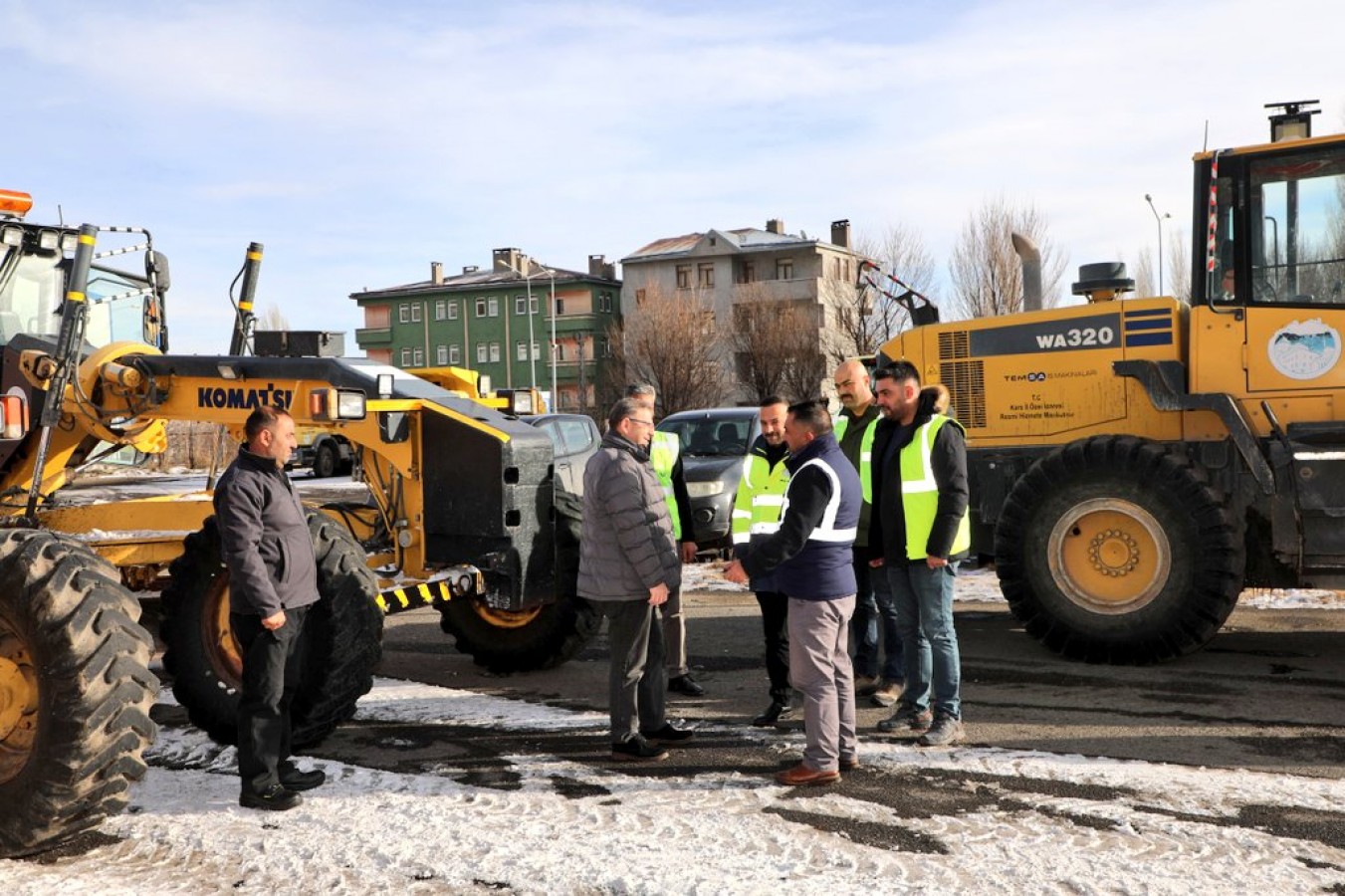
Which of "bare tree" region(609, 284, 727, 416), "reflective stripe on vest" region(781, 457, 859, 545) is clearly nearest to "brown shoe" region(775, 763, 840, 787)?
"reflective stripe on vest" region(781, 457, 859, 545)

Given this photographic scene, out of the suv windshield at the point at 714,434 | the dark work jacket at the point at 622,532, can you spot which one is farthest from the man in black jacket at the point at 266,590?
the suv windshield at the point at 714,434

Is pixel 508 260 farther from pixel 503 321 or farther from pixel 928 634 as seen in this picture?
pixel 928 634

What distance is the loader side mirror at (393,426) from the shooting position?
23.4ft

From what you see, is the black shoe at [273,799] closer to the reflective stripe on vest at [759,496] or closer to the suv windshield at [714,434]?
the reflective stripe on vest at [759,496]

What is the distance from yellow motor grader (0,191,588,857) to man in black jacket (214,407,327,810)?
0.37m

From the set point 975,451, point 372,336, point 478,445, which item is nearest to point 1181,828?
point 478,445

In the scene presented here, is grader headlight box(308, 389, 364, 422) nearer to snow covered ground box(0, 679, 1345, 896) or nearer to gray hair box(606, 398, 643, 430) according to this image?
gray hair box(606, 398, 643, 430)

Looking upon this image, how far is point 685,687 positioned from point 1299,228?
4.76 m

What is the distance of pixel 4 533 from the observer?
5.38 meters

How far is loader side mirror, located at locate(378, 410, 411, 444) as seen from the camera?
7.14m

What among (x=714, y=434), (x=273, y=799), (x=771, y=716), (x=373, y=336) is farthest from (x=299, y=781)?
(x=373, y=336)

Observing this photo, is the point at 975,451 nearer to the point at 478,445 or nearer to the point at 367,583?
the point at 478,445

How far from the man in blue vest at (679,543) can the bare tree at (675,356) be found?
37.6m

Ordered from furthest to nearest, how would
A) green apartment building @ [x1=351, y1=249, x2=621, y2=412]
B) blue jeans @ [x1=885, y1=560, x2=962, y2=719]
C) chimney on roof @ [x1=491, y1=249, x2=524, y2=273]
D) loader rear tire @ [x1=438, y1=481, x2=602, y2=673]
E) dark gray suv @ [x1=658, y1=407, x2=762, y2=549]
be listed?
chimney on roof @ [x1=491, y1=249, x2=524, y2=273], green apartment building @ [x1=351, y1=249, x2=621, y2=412], dark gray suv @ [x1=658, y1=407, x2=762, y2=549], loader rear tire @ [x1=438, y1=481, x2=602, y2=673], blue jeans @ [x1=885, y1=560, x2=962, y2=719]
